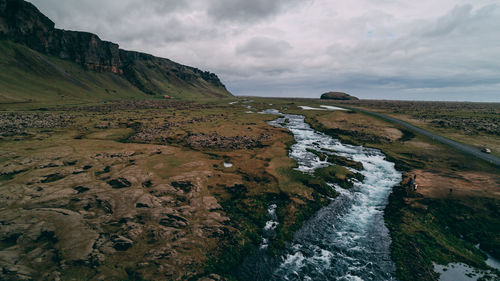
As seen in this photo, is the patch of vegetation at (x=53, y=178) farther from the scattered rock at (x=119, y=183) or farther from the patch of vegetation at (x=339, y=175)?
the patch of vegetation at (x=339, y=175)

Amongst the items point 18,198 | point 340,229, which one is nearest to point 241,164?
point 340,229

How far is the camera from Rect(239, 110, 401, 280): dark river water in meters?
15.9

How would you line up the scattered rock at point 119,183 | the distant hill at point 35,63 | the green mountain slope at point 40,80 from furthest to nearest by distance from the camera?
1. the distant hill at point 35,63
2. the green mountain slope at point 40,80
3. the scattered rock at point 119,183

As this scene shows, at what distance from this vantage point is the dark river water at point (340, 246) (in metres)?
15.9

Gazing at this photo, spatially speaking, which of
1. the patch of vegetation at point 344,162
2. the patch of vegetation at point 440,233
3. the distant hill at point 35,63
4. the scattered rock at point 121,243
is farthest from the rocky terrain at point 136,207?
the distant hill at point 35,63

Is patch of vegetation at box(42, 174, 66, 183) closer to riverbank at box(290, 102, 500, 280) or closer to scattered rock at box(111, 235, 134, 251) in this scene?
scattered rock at box(111, 235, 134, 251)

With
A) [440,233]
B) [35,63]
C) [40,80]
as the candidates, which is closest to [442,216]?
[440,233]

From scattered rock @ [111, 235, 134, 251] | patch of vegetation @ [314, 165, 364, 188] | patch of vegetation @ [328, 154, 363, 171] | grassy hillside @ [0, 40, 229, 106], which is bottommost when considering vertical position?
scattered rock @ [111, 235, 134, 251]

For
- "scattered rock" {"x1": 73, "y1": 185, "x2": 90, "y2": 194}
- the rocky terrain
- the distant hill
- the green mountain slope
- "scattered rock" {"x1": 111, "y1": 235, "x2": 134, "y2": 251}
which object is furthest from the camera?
the distant hill

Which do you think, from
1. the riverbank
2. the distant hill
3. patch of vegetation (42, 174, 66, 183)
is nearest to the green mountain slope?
the distant hill

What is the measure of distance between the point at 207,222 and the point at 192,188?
680 cm

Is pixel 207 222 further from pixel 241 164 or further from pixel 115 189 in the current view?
pixel 241 164

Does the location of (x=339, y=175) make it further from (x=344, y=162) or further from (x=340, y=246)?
(x=340, y=246)

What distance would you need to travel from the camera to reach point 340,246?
61.6ft
